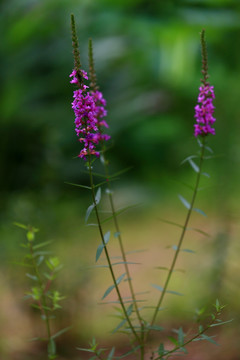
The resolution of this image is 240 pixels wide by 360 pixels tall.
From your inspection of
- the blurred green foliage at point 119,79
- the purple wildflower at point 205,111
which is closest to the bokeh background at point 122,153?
the blurred green foliage at point 119,79

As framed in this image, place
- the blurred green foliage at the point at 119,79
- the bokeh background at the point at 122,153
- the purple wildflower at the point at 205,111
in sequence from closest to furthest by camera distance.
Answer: the purple wildflower at the point at 205,111, the bokeh background at the point at 122,153, the blurred green foliage at the point at 119,79

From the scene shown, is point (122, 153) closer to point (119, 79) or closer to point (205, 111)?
point (119, 79)

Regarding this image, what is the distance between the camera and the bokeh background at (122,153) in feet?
5.98

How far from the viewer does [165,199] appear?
3869 millimetres

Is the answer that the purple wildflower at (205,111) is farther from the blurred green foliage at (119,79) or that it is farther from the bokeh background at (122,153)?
the blurred green foliage at (119,79)

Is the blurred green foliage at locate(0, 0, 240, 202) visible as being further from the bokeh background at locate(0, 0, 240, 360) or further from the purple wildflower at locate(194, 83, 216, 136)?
the purple wildflower at locate(194, 83, 216, 136)

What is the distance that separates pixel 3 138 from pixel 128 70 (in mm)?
1511

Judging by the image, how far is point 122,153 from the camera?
436 centimetres

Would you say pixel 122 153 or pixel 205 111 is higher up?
pixel 205 111

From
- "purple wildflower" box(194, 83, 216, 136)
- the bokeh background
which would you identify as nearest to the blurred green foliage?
the bokeh background

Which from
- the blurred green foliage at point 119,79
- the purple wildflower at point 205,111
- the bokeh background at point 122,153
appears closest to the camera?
the purple wildflower at point 205,111

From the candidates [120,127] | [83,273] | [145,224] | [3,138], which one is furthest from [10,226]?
[120,127]

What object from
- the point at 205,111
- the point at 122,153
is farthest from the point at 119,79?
the point at 205,111

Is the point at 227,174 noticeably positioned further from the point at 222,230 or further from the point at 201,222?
the point at 201,222
